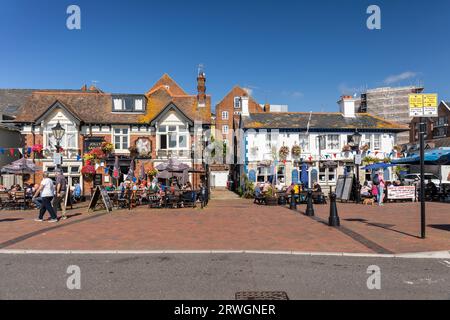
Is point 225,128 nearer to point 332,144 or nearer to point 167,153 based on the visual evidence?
point 332,144

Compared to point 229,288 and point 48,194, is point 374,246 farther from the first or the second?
point 48,194

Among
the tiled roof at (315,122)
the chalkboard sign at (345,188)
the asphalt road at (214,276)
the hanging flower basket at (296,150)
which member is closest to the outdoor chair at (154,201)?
the asphalt road at (214,276)

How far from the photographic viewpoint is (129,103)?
30.1 metres

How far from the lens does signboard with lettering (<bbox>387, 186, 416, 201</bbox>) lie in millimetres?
21359

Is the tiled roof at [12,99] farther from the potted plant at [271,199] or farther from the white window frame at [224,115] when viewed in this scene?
the potted plant at [271,199]

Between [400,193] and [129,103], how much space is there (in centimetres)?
2151

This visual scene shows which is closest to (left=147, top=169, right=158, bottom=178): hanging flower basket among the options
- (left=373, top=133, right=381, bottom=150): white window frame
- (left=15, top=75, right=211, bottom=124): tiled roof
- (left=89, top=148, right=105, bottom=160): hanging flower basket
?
(left=89, top=148, right=105, bottom=160): hanging flower basket

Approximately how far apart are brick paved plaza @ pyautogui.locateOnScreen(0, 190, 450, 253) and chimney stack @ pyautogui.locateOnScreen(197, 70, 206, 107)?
1838 centimetres

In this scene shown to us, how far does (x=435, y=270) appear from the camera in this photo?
668 cm

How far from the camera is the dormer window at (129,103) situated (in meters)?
30.0

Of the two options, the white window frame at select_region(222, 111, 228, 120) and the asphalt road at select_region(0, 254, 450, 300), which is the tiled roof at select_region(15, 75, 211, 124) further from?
the white window frame at select_region(222, 111, 228, 120)

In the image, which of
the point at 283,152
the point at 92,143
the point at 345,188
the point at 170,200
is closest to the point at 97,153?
the point at 92,143
